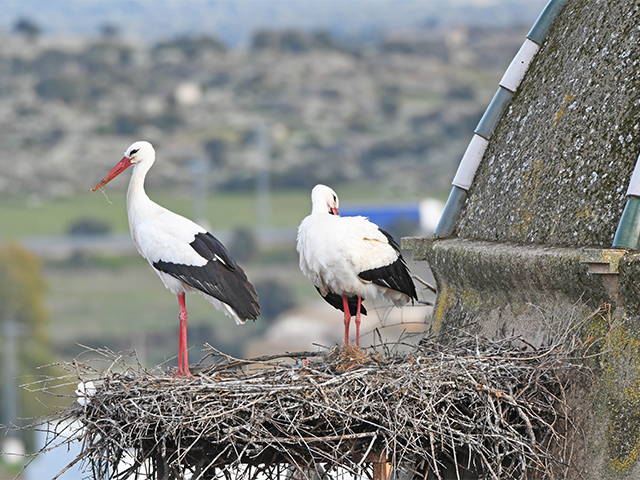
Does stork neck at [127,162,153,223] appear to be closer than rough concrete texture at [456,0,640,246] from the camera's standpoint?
No

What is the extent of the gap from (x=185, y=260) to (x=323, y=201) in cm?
111

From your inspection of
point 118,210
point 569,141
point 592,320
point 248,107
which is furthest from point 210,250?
point 248,107

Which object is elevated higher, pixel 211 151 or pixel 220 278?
pixel 211 151

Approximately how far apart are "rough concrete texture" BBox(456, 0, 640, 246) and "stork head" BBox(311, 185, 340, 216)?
3.51ft

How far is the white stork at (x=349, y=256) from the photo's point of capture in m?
7.05

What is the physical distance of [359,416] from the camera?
528cm

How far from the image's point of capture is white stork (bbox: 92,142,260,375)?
7.00 m

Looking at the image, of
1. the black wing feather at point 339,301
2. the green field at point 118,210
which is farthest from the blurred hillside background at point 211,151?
the black wing feather at point 339,301

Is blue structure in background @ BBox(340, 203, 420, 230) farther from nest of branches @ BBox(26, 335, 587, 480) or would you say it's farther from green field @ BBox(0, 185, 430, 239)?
nest of branches @ BBox(26, 335, 587, 480)

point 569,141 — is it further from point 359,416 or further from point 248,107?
point 248,107

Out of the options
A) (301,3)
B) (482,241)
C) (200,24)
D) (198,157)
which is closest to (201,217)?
(198,157)

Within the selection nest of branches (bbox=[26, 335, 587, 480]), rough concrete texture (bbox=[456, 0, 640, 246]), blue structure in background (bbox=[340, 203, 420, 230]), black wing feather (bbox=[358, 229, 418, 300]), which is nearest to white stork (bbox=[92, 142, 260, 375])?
black wing feather (bbox=[358, 229, 418, 300])

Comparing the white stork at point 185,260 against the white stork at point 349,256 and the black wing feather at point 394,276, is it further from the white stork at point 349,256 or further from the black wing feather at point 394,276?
the black wing feather at point 394,276

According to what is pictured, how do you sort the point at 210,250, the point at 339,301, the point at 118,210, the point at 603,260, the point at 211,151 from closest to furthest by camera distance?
1. the point at 603,260
2. the point at 210,250
3. the point at 339,301
4. the point at 118,210
5. the point at 211,151
